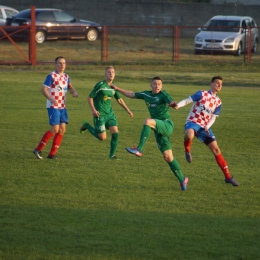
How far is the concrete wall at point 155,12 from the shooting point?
47562mm

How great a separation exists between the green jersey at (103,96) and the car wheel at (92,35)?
2873 cm

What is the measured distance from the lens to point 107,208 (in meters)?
9.70

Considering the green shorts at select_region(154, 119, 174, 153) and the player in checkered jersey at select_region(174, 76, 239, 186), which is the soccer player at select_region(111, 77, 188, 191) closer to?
the green shorts at select_region(154, 119, 174, 153)

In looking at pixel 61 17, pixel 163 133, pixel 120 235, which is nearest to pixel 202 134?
Answer: pixel 163 133

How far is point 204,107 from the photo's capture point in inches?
452

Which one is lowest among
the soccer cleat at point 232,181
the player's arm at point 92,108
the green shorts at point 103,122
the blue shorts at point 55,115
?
the soccer cleat at point 232,181

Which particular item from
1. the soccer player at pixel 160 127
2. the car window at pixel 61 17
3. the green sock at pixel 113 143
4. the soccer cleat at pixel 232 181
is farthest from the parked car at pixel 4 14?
the soccer cleat at pixel 232 181

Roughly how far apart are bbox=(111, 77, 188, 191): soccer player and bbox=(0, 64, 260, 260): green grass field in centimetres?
41

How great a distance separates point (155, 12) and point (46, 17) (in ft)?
33.7

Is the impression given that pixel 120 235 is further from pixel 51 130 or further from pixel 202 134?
pixel 51 130

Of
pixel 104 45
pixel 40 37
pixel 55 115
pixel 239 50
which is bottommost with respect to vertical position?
pixel 239 50

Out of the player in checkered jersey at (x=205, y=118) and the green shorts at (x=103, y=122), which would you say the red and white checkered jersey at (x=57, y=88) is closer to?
the green shorts at (x=103, y=122)

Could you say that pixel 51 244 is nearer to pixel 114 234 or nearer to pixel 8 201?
pixel 114 234

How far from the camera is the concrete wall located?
47.6 m
